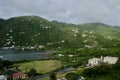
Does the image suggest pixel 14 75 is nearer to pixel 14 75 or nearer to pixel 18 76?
pixel 14 75

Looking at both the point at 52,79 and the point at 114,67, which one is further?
the point at 114,67

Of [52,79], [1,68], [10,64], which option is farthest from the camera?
[10,64]

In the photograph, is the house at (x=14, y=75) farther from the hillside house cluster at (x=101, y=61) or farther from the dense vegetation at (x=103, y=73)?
the hillside house cluster at (x=101, y=61)

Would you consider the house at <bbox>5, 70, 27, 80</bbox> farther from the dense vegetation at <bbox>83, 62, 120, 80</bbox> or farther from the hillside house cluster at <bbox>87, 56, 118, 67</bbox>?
the hillside house cluster at <bbox>87, 56, 118, 67</bbox>

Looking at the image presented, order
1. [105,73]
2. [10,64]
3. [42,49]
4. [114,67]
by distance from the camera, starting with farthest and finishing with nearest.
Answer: [42,49], [10,64], [114,67], [105,73]

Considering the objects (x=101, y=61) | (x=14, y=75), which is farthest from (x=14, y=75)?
(x=101, y=61)

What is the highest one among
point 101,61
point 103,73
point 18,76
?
point 101,61

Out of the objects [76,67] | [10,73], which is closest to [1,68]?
[10,73]

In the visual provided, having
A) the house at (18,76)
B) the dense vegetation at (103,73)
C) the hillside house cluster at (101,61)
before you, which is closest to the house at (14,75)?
the house at (18,76)

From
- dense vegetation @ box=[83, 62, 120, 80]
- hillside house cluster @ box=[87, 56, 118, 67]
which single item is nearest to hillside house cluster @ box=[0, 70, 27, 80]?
dense vegetation @ box=[83, 62, 120, 80]

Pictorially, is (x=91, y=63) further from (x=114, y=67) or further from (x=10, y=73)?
(x=10, y=73)

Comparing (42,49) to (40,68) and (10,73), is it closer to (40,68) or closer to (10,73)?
(40,68)
